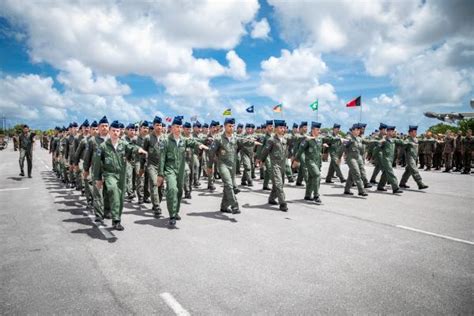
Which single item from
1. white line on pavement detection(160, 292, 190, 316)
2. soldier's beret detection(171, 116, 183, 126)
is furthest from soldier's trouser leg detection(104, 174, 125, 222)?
white line on pavement detection(160, 292, 190, 316)

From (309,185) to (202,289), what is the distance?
6.37m

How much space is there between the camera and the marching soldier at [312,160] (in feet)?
30.4

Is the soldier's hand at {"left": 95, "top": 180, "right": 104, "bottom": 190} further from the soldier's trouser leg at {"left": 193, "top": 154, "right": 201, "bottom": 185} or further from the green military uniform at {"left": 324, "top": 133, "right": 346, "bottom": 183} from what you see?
the green military uniform at {"left": 324, "top": 133, "right": 346, "bottom": 183}

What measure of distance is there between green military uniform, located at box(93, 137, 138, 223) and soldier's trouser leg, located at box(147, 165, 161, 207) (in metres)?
1.34

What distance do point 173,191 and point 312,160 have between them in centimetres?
465

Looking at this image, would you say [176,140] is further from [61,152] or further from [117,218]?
[61,152]

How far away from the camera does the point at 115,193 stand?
6293 mm

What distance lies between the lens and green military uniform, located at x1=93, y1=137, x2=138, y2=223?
6.34 m

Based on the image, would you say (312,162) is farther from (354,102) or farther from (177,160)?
(354,102)

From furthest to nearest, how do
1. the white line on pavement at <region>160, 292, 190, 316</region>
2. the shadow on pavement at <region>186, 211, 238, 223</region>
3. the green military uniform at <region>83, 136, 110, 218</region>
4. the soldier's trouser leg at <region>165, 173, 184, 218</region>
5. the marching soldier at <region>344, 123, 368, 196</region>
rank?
1. the marching soldier at <region>344, 123, 368, 196</region>
2. the shadow on pavement at <region>186, 211, 238, 223</region>
3. the green military uniform at <region>83, 136, 110, 218</region>
4. the soldier's trouser leg at <region>165, 173, 184, 218</region>
5. the white line on pavement at <region>160, 292, 190, 316</region>

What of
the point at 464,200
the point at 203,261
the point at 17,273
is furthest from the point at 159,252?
→ the point at 464,200

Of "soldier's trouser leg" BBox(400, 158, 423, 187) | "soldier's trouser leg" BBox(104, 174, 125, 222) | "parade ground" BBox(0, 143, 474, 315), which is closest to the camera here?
"parade ground" BBox(0, 143, 474, 315)

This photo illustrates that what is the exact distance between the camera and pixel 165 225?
6.70 m

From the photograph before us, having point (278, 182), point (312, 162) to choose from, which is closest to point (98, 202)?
point (278, 182)
